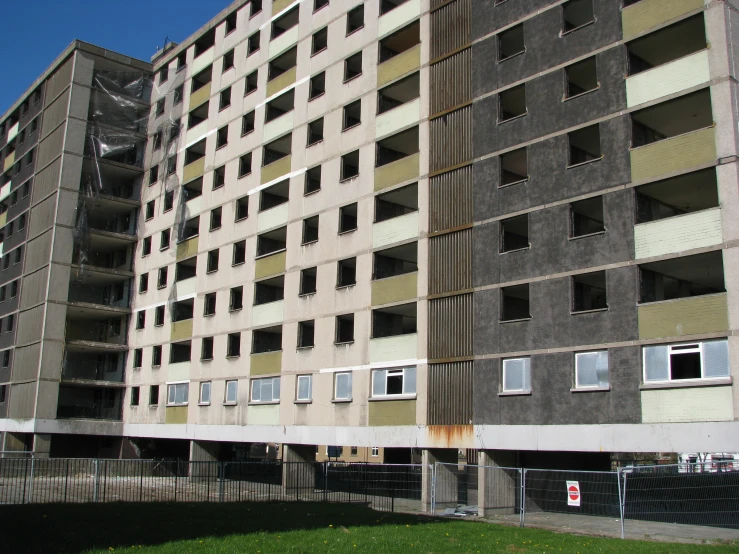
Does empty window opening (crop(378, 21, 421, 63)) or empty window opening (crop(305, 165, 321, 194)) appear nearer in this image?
empty window opening (crop(378, 21, 421, 63))

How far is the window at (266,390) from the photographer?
38.3 meters

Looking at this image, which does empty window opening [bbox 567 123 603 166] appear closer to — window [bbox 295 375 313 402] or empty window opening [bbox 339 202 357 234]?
empty window opening [bbox 339 202 357 234]

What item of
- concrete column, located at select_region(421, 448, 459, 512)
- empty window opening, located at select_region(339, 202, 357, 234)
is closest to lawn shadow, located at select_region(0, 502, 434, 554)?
concrete column, located at select_region(421, 448, 459, 512)

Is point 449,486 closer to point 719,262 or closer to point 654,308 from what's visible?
point 654,308

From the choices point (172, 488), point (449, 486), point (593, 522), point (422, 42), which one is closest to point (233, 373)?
point (172, 488)

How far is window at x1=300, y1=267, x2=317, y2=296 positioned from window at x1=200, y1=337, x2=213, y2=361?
342 inches

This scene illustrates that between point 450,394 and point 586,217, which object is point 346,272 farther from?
point 586,217

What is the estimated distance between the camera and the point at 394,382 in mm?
32438

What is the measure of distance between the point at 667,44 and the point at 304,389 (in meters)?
21.3

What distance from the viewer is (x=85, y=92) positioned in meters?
54.0

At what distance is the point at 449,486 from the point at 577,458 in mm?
6628

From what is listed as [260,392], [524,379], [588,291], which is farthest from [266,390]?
[588,291]

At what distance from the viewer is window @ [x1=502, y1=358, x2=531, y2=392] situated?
27297mm

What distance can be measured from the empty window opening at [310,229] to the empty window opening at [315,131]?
4.01 meters
